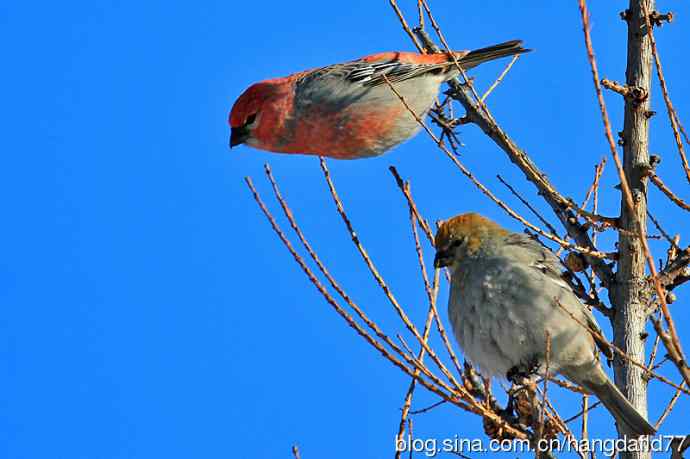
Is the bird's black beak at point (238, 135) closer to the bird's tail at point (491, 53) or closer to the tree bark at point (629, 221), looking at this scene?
the bird's tail at point (491, 53)

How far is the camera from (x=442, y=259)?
207 inches

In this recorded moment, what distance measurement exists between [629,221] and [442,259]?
4.33 ft

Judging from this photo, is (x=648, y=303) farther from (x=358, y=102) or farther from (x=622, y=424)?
(x=358, y=102)

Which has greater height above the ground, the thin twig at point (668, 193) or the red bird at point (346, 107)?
the red bird at point (346, 107)

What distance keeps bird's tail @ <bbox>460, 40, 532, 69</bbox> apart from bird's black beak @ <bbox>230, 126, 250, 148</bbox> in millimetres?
1783

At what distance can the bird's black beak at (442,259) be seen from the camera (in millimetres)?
5234

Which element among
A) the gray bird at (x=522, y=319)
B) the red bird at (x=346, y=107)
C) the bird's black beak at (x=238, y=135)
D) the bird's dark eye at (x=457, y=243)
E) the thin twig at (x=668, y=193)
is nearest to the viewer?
the thin twig at (x=668, y=193)

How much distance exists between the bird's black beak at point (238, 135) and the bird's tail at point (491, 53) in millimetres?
1783

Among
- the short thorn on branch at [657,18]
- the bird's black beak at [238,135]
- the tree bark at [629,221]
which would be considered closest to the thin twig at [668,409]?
the tree bark at [629,221]

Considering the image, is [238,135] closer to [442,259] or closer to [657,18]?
[442,259]

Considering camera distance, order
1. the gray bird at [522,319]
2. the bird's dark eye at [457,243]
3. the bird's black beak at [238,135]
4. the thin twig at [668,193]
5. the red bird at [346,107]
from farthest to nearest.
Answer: the bird's black beak at [238,135] → the red bird at [346,107] → the bird's dark eye at [457,243] → the gray bird at [522,319] → the thin twig at [668,193]

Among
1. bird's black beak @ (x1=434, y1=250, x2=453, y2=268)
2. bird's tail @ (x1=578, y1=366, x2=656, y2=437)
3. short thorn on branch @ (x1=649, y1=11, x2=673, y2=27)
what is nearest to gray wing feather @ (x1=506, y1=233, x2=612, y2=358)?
bird's tail @ (x1=578, y1=366, x2=656, y2=437)

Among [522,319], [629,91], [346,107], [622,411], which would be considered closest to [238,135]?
[346,107]

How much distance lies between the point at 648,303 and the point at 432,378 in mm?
1357
